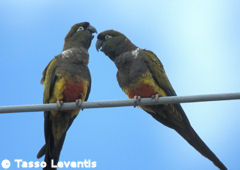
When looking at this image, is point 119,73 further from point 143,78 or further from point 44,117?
point 44,117

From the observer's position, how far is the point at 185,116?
17.7 feet

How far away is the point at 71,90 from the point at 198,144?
2.04m

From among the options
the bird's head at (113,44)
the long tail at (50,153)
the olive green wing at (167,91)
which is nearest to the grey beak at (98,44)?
the bird's head at (113,44)

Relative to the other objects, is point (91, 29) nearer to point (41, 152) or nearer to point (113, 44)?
point (113, 44)

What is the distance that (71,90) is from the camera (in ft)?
17.2

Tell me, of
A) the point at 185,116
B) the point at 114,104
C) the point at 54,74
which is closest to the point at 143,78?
the point at 185,116

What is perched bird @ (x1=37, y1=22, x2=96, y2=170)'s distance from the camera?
17.3 feet

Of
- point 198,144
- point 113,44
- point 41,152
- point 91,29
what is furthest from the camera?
point 91,29

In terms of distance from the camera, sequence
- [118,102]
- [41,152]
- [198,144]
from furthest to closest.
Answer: [41,152] → [198,144] → [118,102]

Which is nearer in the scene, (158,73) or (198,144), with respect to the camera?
(198,144)

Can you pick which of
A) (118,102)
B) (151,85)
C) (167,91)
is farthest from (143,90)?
(118,102)

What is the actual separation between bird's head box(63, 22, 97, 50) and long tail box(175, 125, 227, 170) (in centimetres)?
223

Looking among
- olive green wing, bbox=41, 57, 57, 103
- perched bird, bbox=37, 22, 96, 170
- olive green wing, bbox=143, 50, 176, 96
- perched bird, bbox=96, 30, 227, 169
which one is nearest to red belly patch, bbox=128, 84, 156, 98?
perched bird, bbox=96, 30, 227, 169

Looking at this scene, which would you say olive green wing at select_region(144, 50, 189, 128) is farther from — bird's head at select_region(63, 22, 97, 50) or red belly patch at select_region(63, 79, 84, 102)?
bird's head at select_region(63, 22, 97, 50)
